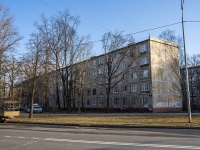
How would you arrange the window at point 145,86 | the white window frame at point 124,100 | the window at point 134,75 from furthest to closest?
1. the white window frame at point 124,100
2. the window at point 134,75
3. the window at point 145,86

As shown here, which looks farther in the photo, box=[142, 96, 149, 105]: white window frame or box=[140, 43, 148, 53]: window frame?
box=[140, 43, 148, 53]: window frame

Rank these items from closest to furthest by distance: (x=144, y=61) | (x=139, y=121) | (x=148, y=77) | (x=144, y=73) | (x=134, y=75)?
1. (x=139, y=121)
2. (x=148, y=77)
3. (x=144, y=73)
4. (x=144, y=61)
5. (x=134, y=75)

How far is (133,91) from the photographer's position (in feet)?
194

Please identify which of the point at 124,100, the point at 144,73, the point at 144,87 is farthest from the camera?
the point at 124,100

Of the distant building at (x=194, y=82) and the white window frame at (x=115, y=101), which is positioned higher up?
the distant building at (x=194, y=82)

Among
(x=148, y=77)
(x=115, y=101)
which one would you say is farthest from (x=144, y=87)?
(x=115, y=101)

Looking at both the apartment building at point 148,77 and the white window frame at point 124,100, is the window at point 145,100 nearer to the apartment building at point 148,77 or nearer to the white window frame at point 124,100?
the apartment building at point 148,77

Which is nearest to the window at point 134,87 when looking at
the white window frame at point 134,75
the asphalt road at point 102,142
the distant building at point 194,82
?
the white window frame at point 134,75

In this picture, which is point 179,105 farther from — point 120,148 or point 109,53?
point 120,148

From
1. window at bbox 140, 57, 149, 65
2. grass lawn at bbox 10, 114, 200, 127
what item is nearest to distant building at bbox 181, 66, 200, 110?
window at bbox 140, 57, 149, 65

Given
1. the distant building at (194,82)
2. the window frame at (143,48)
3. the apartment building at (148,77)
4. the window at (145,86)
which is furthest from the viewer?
the distant building at (194,82)

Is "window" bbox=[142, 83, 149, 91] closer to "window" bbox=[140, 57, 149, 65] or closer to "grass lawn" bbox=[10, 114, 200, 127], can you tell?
"window" bbox=[140, 57, 149, 65]

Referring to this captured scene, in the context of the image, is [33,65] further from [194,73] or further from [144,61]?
[194,73]

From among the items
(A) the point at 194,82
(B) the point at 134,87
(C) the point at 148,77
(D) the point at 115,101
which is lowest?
(D) the point at 115,101
